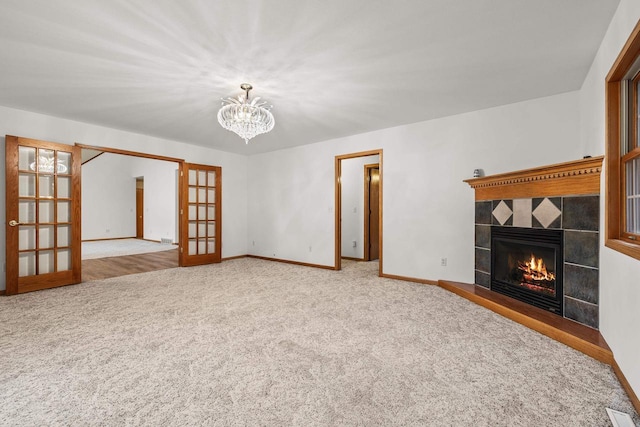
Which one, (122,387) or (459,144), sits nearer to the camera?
(122,387)

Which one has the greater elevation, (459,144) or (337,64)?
Answer: (337,64)

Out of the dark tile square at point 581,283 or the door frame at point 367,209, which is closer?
the dark tile square at point 581,283

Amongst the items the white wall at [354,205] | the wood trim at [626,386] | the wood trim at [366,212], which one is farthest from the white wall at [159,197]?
the wood trim at [626,386]

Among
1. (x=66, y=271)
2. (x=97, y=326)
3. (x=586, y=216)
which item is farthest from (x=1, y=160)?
(x=586, y=216)

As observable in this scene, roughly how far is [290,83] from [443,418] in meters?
3.03

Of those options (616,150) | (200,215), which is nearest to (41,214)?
(200,215)

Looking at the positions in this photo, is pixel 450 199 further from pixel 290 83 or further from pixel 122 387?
pixel 122 387

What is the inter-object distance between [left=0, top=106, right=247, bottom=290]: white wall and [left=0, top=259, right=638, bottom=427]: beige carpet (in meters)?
2.32

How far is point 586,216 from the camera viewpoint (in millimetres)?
2523

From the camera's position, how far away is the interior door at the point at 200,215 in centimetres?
568

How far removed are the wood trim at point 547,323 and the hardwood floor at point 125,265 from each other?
17.5 ft

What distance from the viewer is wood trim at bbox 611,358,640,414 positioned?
1.57 m

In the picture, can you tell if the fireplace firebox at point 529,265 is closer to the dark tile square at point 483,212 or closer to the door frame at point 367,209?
the dark tile square at point 483,212

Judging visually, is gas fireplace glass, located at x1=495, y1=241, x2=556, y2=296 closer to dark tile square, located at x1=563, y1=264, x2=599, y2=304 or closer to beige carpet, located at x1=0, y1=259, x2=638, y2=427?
dark tile square, located at x1=563, y1=264, x2=599, y2=304
